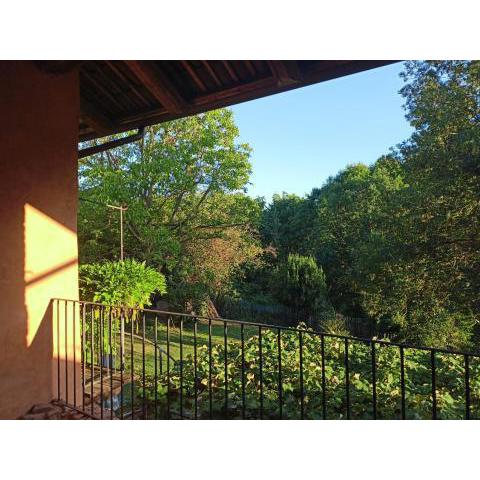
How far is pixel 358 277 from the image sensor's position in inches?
454

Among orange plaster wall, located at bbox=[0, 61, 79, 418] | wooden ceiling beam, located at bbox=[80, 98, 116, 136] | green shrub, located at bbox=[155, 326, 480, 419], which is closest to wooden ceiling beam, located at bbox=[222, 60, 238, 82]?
orange plaster wall, located at bbox=[0, 61, 79, 418]

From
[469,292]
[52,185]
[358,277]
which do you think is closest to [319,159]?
[358,277]

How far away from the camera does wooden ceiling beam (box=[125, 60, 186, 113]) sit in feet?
8.58

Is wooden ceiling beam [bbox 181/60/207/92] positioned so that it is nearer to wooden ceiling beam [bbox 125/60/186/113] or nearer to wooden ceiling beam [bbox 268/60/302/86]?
wooden ceiling beam [bbox 125/60/186/113]

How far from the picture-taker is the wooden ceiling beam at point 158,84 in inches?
103

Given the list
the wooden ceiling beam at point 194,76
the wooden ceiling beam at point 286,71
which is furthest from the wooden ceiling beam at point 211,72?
the wooden ceiling beam at point 286,71

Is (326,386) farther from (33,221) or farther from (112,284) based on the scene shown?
(33,221)

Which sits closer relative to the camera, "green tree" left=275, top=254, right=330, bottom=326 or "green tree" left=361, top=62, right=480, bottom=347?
"green tree" left=361, top=62, right=480, bottom=347

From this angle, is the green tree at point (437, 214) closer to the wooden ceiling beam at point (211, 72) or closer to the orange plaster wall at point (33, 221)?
the wooden ceiling beam at point (211, 72)

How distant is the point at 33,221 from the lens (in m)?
2.78
